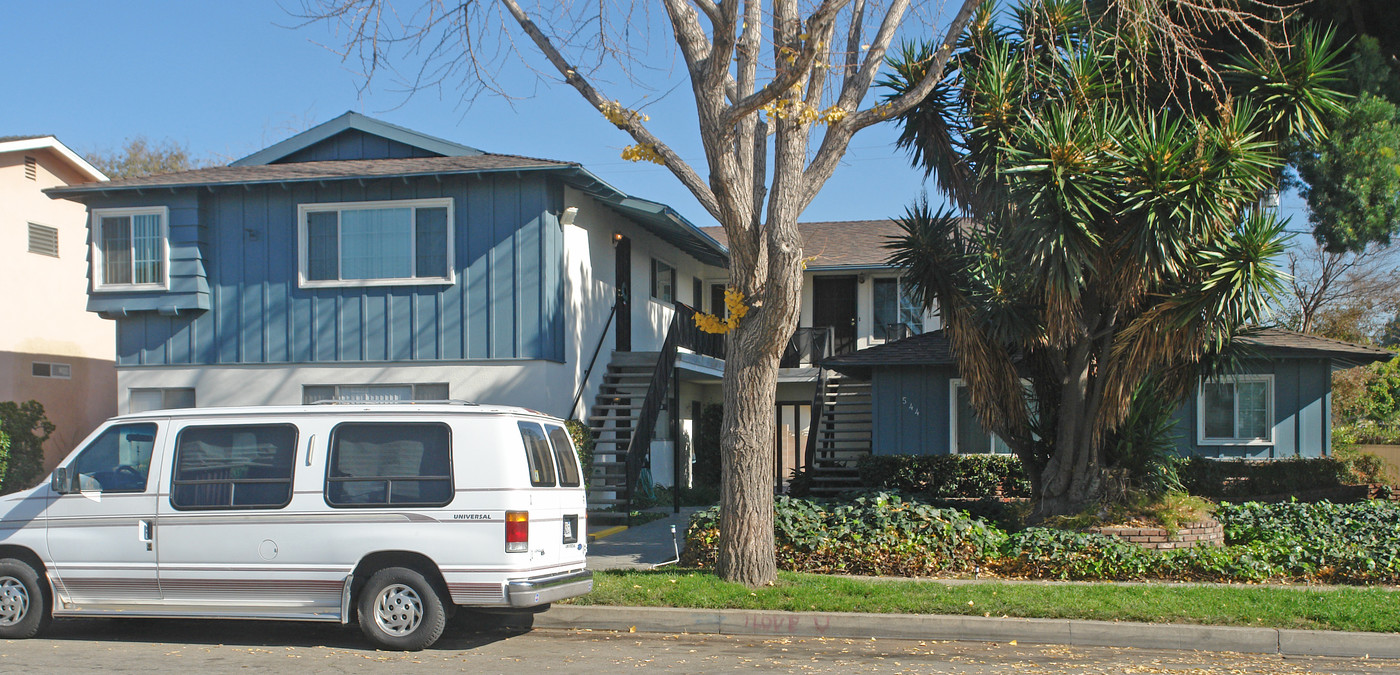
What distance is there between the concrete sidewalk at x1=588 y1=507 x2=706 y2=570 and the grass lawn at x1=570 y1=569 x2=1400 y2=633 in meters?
1.77

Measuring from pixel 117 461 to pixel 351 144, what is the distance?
10.5m

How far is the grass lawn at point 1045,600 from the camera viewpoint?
28.1 feet

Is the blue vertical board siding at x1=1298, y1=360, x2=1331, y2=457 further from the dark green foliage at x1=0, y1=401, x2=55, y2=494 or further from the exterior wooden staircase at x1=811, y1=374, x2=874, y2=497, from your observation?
the dark green foliage at x1=0, y1=401, x2=55, y2=494

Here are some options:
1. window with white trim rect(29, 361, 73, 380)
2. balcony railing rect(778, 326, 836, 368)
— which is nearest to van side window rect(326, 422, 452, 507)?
balcony railing rect(778, 326, 836, 368)

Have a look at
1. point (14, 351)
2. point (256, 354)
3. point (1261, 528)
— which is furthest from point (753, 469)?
point (14, 351)

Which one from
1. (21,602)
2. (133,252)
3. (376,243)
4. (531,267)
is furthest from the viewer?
(133,252)

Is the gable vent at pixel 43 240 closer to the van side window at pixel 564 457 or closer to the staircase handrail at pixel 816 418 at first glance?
the staircase handrail at pixel 816 418

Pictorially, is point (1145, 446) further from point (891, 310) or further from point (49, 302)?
point (49, 302)

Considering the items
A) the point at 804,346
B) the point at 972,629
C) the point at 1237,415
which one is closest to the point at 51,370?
the point at 804,346

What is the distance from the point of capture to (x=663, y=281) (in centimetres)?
2267

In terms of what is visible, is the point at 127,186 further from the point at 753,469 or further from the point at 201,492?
Answer: the point at 753,469

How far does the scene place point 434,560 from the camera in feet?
26.2

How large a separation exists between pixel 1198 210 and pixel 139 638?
32.9 feet

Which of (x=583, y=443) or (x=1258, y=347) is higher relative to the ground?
(x=1258, y=347)
